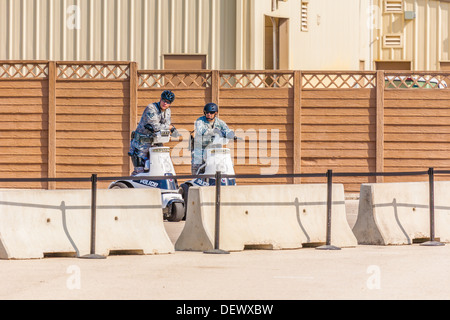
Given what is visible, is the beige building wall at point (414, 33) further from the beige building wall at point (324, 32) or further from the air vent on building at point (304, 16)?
the air vent on building at point (304, 16)

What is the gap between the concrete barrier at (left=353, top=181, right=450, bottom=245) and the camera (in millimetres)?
14180

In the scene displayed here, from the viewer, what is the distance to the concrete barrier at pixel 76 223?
12.4m

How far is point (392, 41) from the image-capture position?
36594mm

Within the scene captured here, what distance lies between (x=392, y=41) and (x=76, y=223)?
82.5ft

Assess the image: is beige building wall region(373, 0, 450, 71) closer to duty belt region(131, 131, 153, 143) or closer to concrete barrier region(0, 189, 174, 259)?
duty belt region(131, 131, 153, 143)

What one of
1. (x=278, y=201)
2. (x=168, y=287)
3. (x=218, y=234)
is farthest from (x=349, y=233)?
(x=168, y=287)

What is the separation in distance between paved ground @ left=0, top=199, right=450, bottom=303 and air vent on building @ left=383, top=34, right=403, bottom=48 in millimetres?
23593

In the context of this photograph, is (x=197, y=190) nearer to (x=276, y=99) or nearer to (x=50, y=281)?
(x=50, y=281)

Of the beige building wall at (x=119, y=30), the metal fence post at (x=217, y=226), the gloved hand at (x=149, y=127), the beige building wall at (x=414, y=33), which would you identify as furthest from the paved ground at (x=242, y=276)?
the beige building wall at (x=414, y=33)

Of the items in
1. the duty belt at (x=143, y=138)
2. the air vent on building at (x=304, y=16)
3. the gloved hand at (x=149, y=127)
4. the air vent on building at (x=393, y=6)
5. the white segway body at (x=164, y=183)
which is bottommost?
the white segway body at (x=164, y=183)

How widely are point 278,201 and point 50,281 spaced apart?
389cm

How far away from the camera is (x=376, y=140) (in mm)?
22062

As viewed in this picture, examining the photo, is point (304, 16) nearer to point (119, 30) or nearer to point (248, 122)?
point (119, 30)

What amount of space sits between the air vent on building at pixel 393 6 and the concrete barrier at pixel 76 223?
24775 mm
